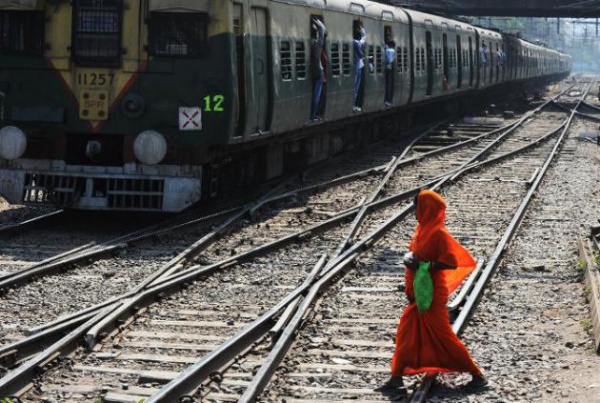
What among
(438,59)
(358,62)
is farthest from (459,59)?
(358,62)

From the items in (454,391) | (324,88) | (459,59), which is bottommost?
(454,391)

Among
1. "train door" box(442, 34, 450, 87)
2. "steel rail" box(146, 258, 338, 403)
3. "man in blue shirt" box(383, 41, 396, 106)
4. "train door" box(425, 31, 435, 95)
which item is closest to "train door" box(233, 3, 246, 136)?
"steel rail" box(146, 258, 338, 403)

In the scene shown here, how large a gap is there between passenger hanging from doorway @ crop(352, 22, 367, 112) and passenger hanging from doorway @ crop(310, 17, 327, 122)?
8.11 feet

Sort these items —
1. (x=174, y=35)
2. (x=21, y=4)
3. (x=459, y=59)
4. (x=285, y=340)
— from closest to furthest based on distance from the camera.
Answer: (x=285, y=340) < (x=21, y=4) < (x=174, y=35) < (x=459, y=59)

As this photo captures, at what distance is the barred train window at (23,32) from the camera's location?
1324cm

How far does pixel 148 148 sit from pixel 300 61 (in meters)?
4.32

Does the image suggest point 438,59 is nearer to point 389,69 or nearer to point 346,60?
point 389,69

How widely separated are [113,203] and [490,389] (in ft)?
22.5

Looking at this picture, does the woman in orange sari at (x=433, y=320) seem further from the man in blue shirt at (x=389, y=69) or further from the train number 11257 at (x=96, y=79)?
the man in blue shirt at (x=389, y=69)

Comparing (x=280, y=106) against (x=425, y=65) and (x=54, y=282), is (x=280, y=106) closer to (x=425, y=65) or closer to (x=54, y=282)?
(x=54, y=282)

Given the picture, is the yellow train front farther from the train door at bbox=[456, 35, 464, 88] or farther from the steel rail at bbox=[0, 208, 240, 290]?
the train door at bbox=[456, 35, 464, 88]

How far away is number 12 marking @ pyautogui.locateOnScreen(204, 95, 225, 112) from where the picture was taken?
13227 mm

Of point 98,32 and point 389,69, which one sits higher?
point 98,32

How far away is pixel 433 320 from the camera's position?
7.26 m
